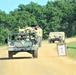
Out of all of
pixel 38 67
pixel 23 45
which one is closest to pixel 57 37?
pixel 23 45

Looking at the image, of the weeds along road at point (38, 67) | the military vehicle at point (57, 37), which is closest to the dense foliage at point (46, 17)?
the military vehicle at point (57, 37)

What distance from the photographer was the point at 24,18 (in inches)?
4705

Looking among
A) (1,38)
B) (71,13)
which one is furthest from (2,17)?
(71,13)

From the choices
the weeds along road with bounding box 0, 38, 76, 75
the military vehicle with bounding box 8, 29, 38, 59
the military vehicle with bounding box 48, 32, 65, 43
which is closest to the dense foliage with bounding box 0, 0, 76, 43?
the military vehicle with bounding box 48, 32, 65, 43

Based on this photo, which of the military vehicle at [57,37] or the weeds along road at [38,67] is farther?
the military vehicle at [57,37]

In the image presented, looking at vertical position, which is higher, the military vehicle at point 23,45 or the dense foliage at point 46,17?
the dense foliage at point 46,17

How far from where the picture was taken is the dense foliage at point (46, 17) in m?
117

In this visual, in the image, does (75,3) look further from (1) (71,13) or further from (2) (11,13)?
(2) (11,13)

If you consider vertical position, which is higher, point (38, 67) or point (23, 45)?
point (23, 45)

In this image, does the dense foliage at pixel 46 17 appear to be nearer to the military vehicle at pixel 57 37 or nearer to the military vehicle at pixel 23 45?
the military vehicle at pixel 57 37

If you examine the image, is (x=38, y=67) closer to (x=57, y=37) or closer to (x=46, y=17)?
(x=57, y=37)

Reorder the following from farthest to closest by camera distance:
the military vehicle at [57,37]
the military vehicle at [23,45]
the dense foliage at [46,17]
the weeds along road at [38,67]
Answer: the dense foliage at [46,17], the military vehicle at [57,37], the military vehicle at [23,45], the weeds along road at [38,67]

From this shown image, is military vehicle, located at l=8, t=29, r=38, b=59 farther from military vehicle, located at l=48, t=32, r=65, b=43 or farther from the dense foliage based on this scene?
the dense foliage

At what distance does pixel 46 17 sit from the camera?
123 m
